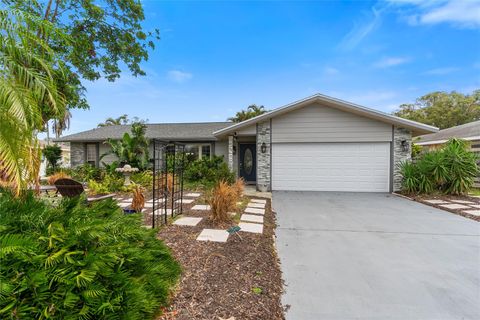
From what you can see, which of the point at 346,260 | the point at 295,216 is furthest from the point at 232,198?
the point at 346,260

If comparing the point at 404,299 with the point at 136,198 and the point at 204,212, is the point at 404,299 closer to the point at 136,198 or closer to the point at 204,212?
the point at 204,212

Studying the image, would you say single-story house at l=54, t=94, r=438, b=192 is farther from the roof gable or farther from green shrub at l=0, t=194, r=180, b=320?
green shrub at l=0, t=194, r=180, b=320

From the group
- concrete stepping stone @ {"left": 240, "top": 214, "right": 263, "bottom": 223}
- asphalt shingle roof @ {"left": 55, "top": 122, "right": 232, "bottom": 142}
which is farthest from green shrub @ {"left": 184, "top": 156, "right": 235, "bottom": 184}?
concrete stepping stone @ {"left": 240, "top": 214, "right": 263, "bottom": 223}

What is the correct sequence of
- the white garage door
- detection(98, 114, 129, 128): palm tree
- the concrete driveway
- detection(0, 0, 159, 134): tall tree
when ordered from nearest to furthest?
the concrete driveway < detection(0, 0, 159, 134): tall tree < the white garage door < detection(98, 114, 129, 128): palm tree

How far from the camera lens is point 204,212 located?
19.7 feet

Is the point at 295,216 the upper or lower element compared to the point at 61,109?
lower

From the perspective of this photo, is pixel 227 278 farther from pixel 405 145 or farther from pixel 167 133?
pixel 167 133

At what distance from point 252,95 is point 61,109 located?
665 inches

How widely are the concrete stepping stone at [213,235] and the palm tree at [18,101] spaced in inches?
102

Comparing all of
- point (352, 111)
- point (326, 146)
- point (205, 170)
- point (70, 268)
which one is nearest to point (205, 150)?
point (205, 170)

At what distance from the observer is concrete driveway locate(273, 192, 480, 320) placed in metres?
2.46

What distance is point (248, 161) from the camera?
500 inches

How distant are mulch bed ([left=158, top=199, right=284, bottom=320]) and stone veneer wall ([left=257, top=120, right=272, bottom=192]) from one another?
19.8 ft

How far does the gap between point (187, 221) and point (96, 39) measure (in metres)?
8.47
